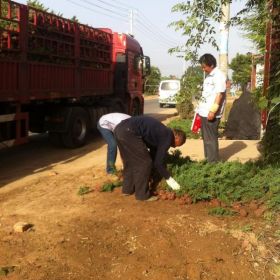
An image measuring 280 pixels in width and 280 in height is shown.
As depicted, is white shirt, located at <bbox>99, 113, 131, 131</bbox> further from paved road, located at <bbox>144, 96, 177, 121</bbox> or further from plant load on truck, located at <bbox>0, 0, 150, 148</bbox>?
paved road, located at <bbox>144, 96, 177, 121</bbox>

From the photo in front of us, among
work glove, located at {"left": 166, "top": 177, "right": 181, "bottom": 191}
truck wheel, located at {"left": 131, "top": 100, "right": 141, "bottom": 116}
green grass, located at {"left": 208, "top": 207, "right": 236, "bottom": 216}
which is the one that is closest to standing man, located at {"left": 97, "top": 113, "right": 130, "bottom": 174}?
work glove, located at {"left": 166, "top": 177, "right": 181, "bottom": 191}

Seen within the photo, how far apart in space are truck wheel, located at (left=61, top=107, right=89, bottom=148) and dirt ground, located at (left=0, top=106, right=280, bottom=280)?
423 cm

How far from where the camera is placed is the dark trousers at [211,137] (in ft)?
23.1

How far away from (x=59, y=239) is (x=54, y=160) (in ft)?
16.6

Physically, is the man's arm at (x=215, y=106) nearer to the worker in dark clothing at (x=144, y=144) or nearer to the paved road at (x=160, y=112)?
the worker in dark clothing at (x=144, y=144)

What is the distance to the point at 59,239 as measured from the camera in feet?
15.5

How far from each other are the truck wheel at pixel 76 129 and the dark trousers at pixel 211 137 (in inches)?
181

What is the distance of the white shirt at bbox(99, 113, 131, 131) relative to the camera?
23.2 ft

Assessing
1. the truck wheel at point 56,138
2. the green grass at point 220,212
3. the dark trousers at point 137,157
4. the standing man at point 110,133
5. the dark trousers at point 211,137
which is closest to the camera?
the green grass at point 220,212

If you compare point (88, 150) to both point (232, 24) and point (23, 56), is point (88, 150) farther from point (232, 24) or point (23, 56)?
point (232, 24)

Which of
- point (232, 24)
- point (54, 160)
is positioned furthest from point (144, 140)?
point (54, 160)

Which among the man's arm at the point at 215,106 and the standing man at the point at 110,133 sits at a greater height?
the man's arm at the point at 215,106

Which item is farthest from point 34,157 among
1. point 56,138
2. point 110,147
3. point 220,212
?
point 220,212

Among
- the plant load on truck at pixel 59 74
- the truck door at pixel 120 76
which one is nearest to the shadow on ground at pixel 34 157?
the plant load on truck at pixel 59 74
